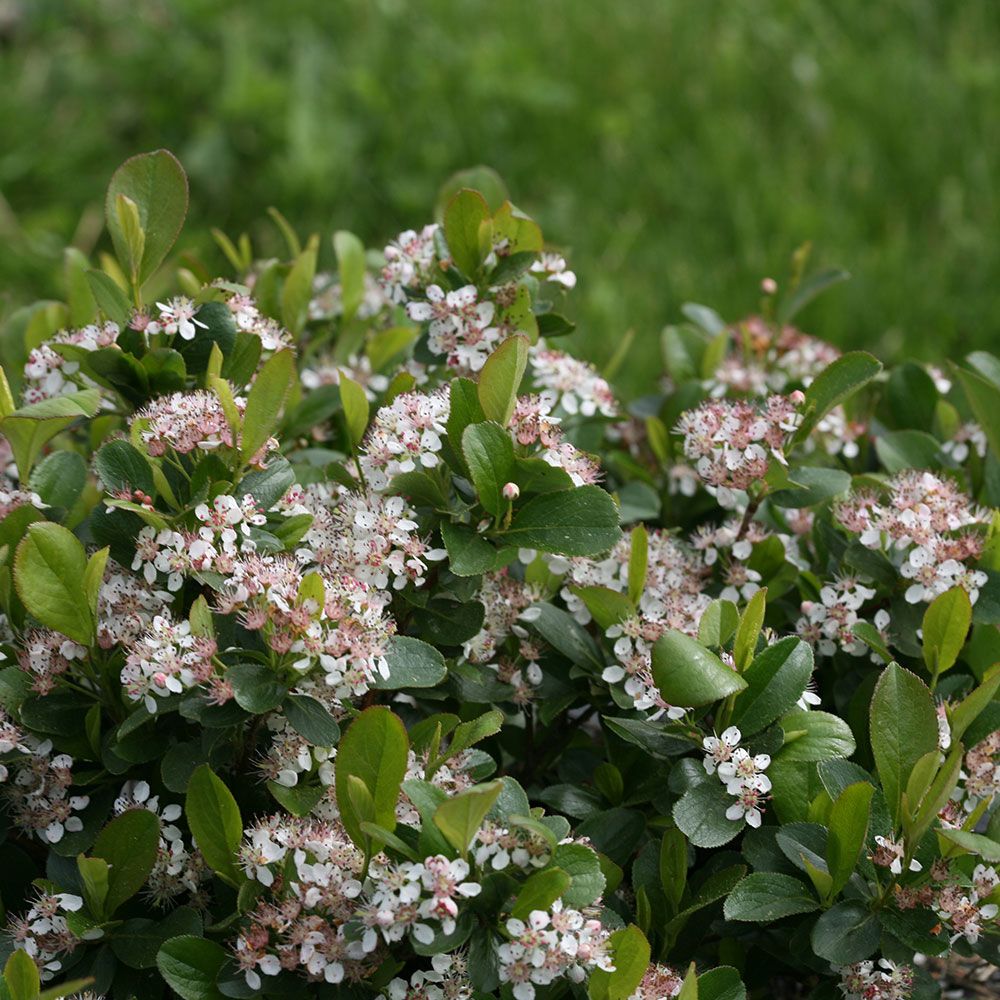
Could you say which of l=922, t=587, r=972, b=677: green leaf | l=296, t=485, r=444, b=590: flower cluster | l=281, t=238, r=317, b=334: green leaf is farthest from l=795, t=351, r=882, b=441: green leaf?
l=281, t=238, r=317, b=334: green leaf

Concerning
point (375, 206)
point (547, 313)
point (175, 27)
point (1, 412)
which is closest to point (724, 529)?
point (547, 313)

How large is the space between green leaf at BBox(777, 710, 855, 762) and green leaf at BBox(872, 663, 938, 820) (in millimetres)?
32

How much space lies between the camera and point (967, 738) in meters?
1.33

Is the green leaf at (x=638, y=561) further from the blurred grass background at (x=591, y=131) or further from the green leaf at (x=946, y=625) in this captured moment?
the blurred grass background at (x=591, y=131)

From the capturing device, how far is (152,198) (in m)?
1.44

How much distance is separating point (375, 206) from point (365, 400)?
2852 mm

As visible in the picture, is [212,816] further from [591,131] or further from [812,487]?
[591,131]

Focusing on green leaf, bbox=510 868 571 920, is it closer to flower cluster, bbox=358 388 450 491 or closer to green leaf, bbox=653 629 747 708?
green leaf, bbox=653 629 747 708

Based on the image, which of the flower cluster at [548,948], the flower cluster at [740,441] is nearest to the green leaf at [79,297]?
the flower cluster at [740,441]

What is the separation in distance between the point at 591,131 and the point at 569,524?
127 inches

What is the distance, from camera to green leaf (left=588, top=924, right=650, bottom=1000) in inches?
43.4

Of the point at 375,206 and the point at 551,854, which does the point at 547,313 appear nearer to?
the point at 551,854

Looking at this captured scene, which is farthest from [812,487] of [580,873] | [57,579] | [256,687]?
[57,579]

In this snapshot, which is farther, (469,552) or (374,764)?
(469,552)
